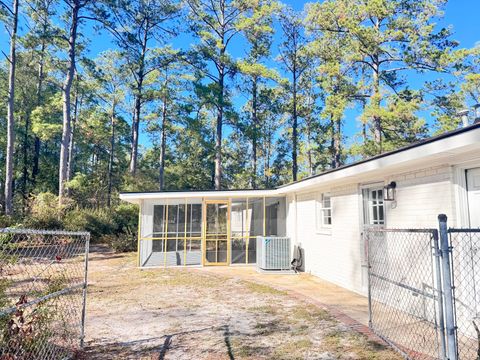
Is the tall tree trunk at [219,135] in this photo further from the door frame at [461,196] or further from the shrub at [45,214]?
the door frame at [461,196]

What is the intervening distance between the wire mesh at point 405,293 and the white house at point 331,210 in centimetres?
39

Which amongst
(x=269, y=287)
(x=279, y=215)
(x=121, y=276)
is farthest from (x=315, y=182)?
(x=121, y=276)

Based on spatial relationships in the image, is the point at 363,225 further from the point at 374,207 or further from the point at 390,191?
the point at 390,191

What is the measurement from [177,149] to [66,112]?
36.0 feet

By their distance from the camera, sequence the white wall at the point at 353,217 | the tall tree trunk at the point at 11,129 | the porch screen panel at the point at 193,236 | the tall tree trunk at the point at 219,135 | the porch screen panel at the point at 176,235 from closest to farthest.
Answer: the white wall at the point at 353,217 → the porch screen panel at the point at 176,235 → the porch screen panel at the point at 193,236 → the tall tree trunk at the point at 11,129 → the tall tree trunk at the point at 219,135

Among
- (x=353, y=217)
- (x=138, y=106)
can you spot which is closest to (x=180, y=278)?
(x=353, y=217)

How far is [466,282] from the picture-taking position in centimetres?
421

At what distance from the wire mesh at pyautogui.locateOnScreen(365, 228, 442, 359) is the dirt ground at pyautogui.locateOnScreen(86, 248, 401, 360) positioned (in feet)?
1.44

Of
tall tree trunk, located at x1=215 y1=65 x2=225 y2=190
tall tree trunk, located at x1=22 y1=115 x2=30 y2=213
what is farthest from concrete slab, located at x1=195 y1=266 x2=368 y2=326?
tall tree trunk, located at x1=22 y1=115 x2=30 y2=213

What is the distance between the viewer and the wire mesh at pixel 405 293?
4.04 m

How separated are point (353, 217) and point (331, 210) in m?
1.08

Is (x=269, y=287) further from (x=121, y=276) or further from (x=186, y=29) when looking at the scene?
(x=186, y=29)

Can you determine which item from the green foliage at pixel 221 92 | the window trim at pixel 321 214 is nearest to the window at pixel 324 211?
the window trim at pixel 321 214

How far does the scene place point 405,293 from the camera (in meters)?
5.44
